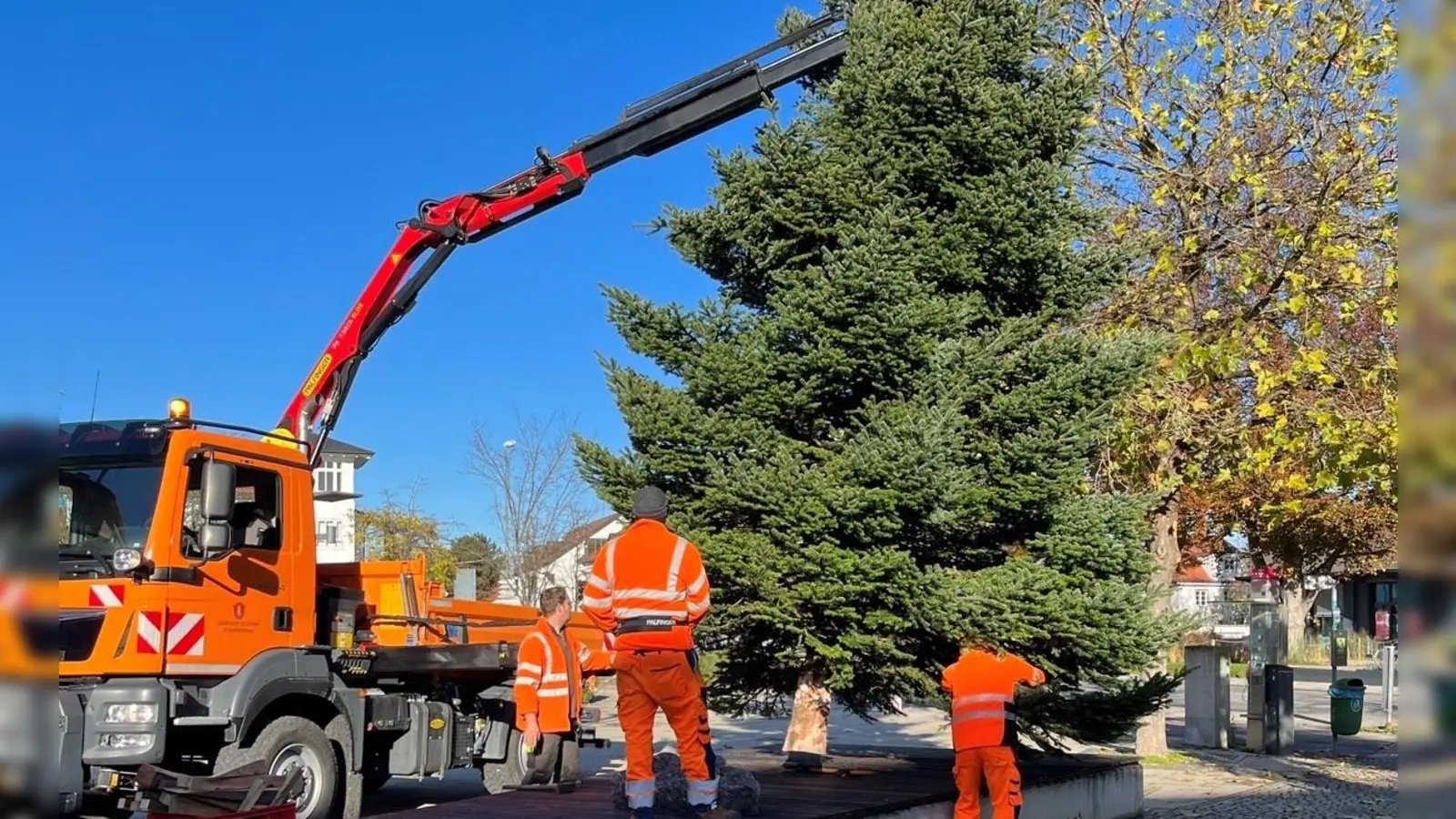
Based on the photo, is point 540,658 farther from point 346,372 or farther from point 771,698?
point 346,372

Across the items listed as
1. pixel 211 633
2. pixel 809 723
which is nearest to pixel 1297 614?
pixel 809 723

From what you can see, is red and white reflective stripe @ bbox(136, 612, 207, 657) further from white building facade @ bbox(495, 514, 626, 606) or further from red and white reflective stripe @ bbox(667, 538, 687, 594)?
white building facade @ bbox(495, 514, 626, 606)

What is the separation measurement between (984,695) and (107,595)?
226 inches

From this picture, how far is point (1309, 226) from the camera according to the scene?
15586mm

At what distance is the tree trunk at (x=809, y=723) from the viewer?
11.1m

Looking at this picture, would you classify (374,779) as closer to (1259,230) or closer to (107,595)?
(107,595)

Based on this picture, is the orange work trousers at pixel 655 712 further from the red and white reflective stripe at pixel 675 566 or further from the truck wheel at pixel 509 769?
the truck wheel at pixel 509 769

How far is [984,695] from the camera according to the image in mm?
9016

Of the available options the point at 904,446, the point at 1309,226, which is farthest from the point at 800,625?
the point at 1309,226

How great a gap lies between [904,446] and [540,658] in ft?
10.6

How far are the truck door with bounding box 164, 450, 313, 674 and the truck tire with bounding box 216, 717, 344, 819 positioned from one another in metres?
0.58

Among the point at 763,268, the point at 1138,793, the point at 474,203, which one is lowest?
the point at 1138,793
